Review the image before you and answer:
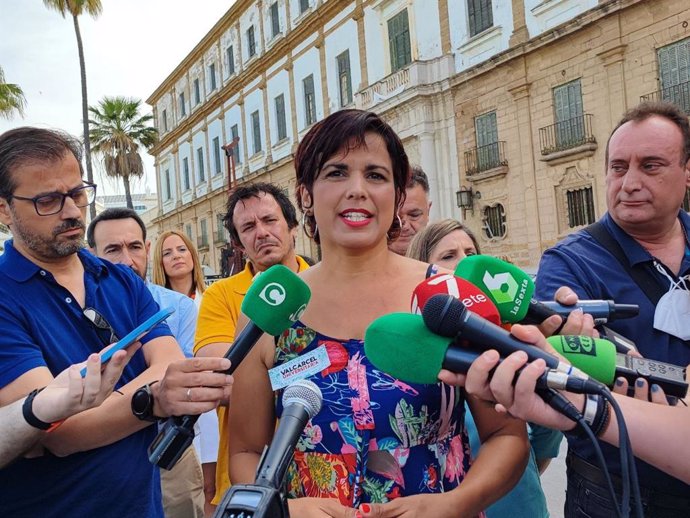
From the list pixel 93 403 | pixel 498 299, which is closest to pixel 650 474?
pixel 498 299

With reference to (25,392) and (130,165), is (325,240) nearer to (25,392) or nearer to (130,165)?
(25,392)

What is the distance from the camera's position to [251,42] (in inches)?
1187

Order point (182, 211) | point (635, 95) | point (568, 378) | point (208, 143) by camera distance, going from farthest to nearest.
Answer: point (182, 211) < point (208, 143) < point (635, 95) < point (568, 378)

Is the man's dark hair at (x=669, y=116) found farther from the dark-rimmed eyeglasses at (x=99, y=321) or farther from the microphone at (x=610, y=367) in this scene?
the dark-rimmed eyeglasses at (x=99, y=321)

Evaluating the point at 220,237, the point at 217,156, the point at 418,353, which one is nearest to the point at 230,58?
the point at 217,156

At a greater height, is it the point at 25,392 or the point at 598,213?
the point at 598,213

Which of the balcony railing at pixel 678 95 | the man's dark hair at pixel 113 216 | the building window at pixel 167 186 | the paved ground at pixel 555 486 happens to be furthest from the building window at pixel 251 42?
the paved ground at pixel 555 486

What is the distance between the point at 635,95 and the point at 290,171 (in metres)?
15.3

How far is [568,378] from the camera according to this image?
125 cm

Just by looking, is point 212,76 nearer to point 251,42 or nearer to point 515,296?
point 251,42

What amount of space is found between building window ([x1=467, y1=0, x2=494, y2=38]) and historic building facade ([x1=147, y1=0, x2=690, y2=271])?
4 cm

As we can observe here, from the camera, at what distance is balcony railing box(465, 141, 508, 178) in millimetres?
16550

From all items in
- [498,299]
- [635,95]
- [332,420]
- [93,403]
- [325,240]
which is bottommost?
[332,420]

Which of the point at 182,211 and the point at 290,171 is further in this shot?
the point at 182,211
